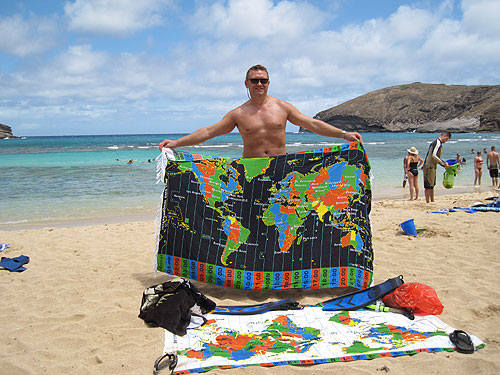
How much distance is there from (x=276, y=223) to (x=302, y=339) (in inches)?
45.0

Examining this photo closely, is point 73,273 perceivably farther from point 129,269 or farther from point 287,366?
point 287,366

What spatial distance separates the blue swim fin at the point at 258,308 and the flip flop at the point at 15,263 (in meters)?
2.76

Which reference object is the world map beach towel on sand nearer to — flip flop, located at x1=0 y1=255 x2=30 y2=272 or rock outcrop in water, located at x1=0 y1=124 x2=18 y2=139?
flip flop, located at x1=0 y1=255 x2=30 y2=272

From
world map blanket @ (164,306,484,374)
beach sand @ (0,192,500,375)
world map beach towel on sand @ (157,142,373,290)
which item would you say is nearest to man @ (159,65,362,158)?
world map beach towel on sand @ (157,142,373,290)

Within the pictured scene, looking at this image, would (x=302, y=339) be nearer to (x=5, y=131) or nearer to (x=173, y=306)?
(x=173, y=306)

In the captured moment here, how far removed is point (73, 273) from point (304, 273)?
2742 millimetres

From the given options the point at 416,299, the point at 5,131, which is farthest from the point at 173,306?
the point at 5,131

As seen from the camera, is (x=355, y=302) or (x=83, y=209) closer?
(x=355, y=302)

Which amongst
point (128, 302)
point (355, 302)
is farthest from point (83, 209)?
point (355, 302)

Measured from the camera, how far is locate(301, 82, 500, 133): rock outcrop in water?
63.4 m

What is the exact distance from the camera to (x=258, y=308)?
136 inches

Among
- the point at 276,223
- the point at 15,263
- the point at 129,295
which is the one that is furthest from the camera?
the point at 15,263

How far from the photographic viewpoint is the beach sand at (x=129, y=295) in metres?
2.58

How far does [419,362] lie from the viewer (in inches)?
101
